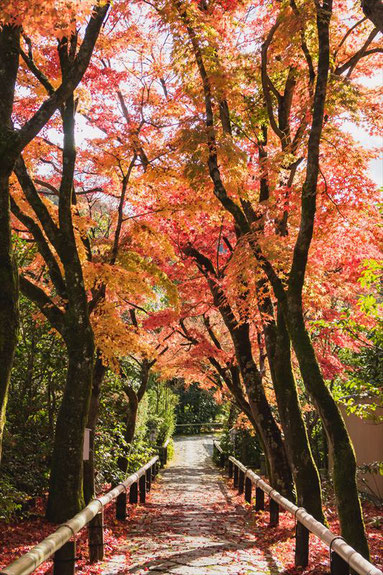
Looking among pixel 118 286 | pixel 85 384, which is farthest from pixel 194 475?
pixel 85 384

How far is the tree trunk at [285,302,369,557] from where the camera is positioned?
4.91m

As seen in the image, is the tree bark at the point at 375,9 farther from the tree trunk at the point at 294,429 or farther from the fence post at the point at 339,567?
the fence post at the point at 339,567

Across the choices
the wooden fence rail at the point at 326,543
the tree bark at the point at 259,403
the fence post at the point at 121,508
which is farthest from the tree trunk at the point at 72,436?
the tree bark at the point at 259,403

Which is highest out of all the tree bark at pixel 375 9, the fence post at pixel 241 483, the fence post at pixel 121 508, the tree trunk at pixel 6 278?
the tree bark at pixel 375 9

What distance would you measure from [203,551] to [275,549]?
0.94 m

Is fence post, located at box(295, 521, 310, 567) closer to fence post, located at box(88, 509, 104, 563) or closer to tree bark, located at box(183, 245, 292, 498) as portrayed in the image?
fence post, located at box(88, 509, 104, 563)

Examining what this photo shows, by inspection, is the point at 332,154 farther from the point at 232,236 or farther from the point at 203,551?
the point at 203,551

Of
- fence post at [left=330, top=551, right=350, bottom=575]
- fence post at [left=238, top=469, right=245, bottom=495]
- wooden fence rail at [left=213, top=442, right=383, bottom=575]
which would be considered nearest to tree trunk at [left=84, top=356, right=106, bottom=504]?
wooden fence rail at [left=213, top=442, right=383, bottom=575]

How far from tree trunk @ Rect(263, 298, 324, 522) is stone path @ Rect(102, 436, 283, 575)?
0.84 metres

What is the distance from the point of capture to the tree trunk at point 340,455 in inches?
193

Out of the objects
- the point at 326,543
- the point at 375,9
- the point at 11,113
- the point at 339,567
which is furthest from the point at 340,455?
the point at 11,113

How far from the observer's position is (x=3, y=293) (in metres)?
3.89

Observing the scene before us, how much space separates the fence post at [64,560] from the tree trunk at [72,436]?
94cm

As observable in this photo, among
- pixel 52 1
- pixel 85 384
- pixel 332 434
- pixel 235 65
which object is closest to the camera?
pixel 52 1
